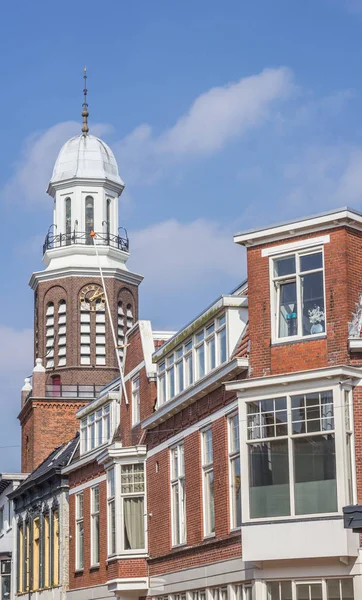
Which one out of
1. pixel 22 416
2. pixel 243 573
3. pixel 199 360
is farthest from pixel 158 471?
pixel 22 416

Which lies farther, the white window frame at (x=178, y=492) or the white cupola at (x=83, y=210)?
the white cupola at (x=83, y=210)

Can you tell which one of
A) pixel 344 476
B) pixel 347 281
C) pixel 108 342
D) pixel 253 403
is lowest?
pixel 344 476

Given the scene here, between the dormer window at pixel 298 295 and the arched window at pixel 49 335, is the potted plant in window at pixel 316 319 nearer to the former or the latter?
A: the dormer window at pixel 298 295

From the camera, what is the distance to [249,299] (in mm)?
29922

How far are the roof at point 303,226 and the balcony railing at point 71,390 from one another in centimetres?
4063

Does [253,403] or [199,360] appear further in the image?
[199,360]

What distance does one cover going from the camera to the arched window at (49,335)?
7312 cm

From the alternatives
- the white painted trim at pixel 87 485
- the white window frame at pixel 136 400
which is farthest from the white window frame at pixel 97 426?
the white window frame at pixel 136 400

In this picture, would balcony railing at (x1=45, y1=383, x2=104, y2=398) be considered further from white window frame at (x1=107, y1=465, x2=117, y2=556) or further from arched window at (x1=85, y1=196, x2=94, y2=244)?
white window frame at (x1=107, y1=465, x2=117, y2=556)

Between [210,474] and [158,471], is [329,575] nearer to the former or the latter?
[210,474]

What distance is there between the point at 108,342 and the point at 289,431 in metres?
45.1

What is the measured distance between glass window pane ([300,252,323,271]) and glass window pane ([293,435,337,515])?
387 cm

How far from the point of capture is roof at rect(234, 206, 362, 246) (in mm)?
28281

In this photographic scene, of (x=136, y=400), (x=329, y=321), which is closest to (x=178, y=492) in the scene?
(x=136, y=400)
